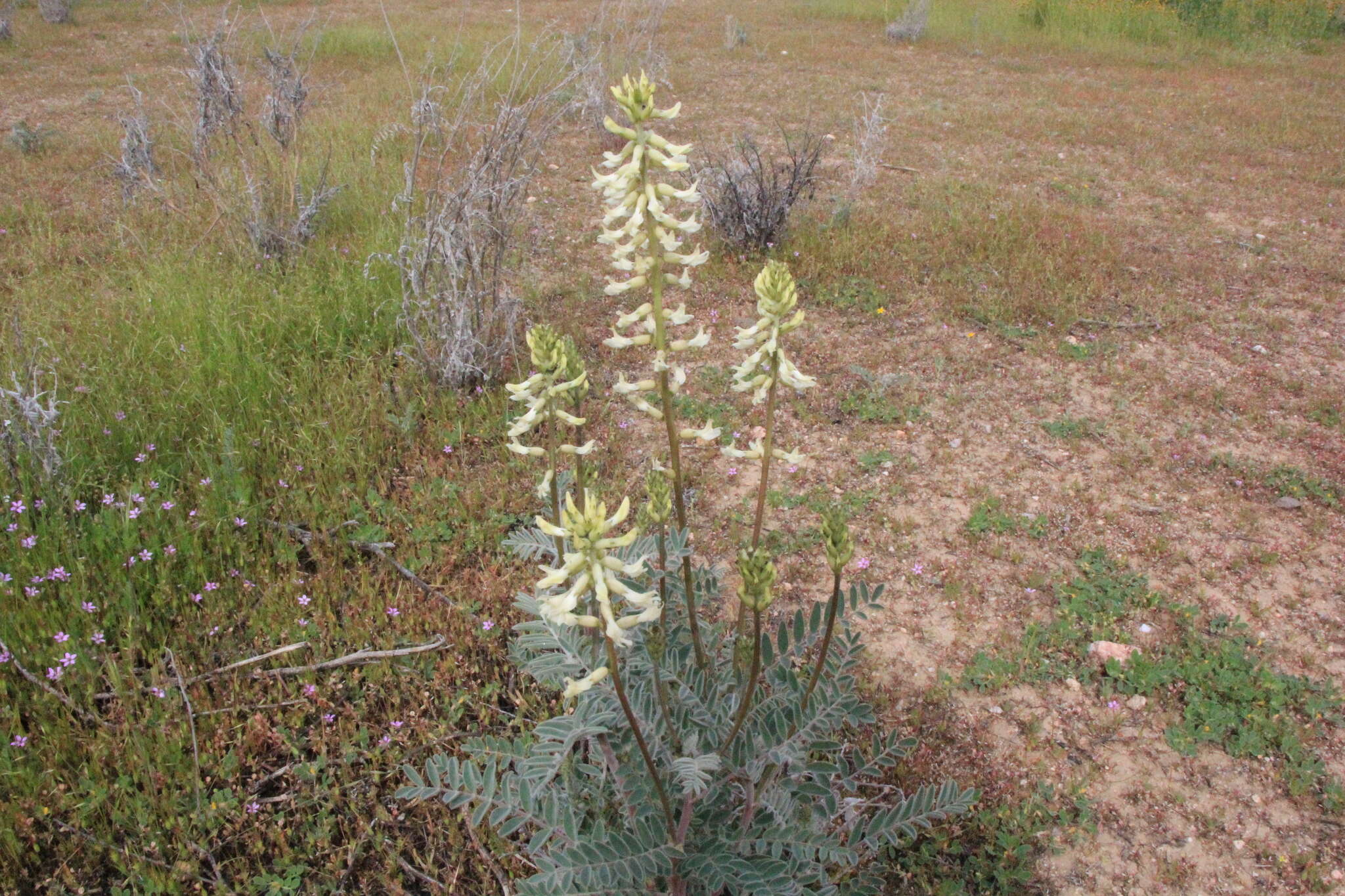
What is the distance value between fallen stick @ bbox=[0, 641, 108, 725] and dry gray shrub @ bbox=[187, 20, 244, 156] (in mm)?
3890

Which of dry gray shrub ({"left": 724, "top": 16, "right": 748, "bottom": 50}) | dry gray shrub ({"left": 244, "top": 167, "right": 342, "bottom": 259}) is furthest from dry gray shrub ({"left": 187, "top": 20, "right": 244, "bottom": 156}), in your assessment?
dry gray shrub ({"left": 724, "top": 16, "right": 748, "bottom": 50})

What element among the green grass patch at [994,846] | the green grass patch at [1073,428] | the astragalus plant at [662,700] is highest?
the astragalus plant at [662,700]

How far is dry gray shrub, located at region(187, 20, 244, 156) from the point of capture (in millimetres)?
5500

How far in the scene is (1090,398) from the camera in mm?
4758

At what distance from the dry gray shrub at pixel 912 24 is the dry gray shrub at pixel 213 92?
449 inches

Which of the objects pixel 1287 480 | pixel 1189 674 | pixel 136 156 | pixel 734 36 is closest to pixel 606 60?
pixel 734 36

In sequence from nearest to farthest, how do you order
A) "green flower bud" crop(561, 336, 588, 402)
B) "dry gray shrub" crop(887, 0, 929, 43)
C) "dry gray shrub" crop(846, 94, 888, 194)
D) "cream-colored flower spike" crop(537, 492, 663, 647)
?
"cream-colored flower spike" crop(537, 492, 663, 647), "green flower bud" crop(561, 336, 588, 402), "dry gray shrub" crop(846, 94, 888, 194), "dry gray shrub" crop(887, 0, 929, 43)

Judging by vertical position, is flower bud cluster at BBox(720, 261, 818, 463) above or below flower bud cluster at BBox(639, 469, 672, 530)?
above

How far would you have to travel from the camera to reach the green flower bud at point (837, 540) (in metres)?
1.62

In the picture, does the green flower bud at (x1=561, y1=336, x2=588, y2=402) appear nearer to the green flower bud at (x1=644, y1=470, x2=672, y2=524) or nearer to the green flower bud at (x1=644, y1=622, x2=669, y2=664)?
the green flower bud at (x1=644, y1=470, x2=672, y2=524)

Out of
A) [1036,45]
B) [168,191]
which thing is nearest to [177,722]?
[168,191]

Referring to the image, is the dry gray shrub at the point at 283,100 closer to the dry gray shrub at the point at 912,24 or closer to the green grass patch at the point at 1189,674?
the green grass patch at the point at 1189,674

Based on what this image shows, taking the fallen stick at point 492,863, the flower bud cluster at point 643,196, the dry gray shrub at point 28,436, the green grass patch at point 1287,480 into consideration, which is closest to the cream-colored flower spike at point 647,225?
the flower bud cluster at point 643,196

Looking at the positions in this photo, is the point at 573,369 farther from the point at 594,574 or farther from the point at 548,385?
the point at 594,574
